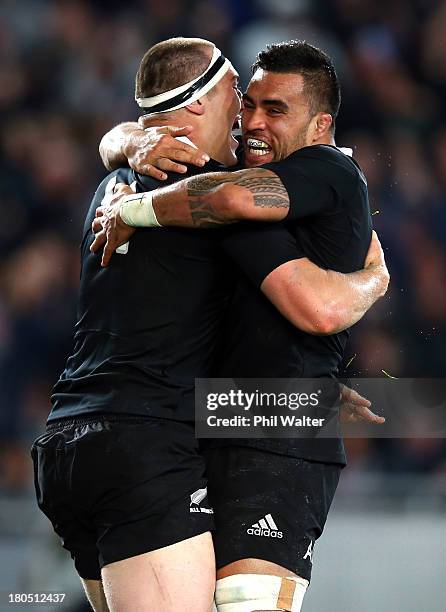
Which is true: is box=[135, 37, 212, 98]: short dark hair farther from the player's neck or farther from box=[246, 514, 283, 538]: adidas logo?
box=[246, 514, 283, 538]: adidas logo

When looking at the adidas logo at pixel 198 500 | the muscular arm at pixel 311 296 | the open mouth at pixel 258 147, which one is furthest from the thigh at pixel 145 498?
the open mouth at pixel 258 147

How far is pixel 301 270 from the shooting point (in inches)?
106

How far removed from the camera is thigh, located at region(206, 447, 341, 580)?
8.89 ft

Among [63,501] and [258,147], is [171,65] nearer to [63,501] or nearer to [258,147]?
[258,147]

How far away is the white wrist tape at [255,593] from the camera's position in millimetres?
2631

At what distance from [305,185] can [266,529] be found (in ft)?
3.06

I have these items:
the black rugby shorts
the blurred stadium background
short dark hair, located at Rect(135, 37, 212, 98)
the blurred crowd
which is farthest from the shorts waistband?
the blurred crowd

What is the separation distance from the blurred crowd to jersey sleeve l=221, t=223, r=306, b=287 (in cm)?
298

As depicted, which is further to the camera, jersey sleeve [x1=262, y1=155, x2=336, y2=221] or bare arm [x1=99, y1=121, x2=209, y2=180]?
bare arm [x1=99, y1=121, x2=209, y2=180]

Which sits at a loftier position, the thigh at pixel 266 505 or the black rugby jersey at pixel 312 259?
the black rugby jersey at pixel 312 259

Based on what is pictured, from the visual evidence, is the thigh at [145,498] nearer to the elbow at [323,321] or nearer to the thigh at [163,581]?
the thigh at [163,581]

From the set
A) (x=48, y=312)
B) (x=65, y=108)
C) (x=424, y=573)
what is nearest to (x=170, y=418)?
(x=424, y=573)

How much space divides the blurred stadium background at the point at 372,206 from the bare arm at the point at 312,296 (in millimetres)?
1978

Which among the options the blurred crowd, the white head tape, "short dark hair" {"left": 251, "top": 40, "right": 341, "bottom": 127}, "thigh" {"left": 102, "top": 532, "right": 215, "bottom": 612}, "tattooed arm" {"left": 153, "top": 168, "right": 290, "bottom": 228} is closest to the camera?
"thigh" {"left": 102, "top": 532, "right": 215, "bottom": 612}
